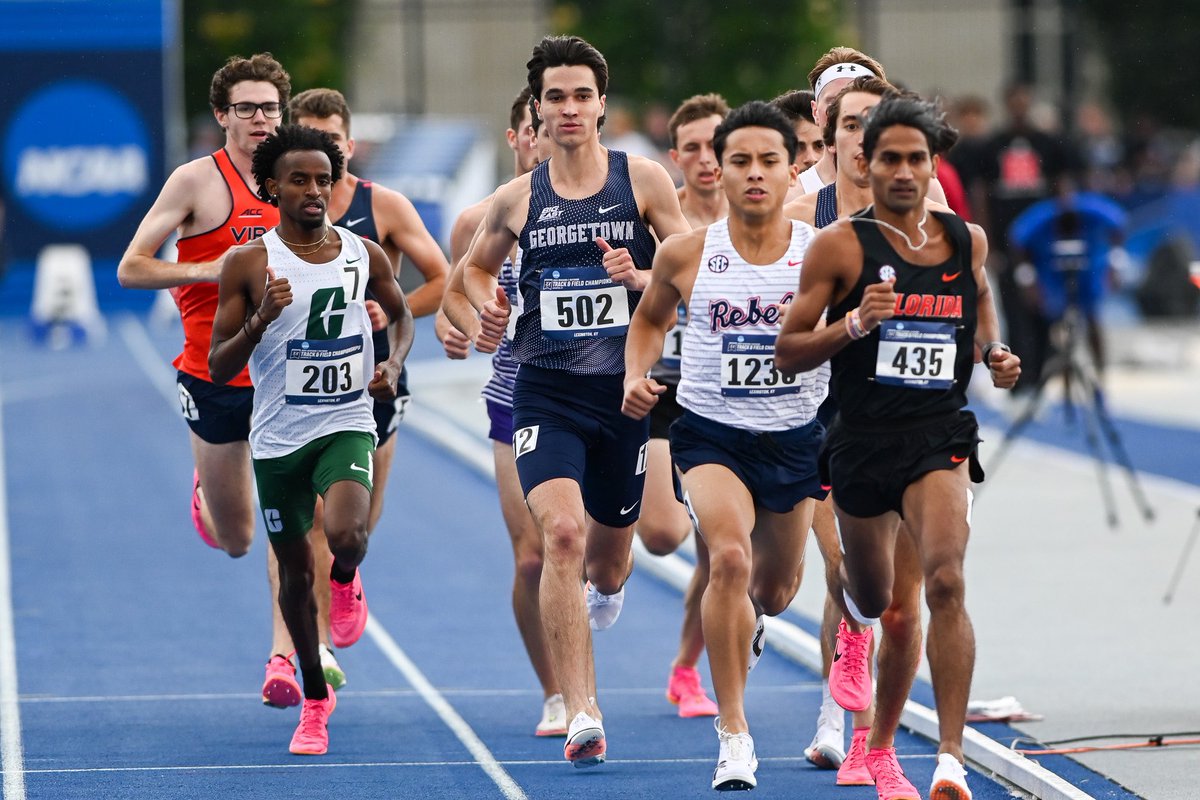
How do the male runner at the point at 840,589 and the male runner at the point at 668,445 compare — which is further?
the male runner at the point at 668,445

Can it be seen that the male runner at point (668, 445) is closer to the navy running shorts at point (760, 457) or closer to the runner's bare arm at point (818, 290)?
the navy running shorts at point (760, 457)

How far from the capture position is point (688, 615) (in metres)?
8.70

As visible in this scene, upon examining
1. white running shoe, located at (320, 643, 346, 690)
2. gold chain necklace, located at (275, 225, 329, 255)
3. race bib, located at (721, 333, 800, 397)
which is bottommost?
white running shoe, located at (320, 643, 346, 690)

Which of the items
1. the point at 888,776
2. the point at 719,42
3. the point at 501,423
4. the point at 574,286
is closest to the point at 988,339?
the point at 888,776

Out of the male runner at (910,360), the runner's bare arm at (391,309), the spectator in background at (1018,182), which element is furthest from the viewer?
the spectator in background at (1018,182)

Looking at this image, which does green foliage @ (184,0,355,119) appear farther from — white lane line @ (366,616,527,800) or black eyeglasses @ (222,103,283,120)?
black eyeglasses @ (222,103,283,120)

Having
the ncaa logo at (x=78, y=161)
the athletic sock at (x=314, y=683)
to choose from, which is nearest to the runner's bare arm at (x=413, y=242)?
the athletic sock at (x=314, y=683)

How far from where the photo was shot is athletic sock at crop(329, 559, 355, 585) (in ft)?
26.2

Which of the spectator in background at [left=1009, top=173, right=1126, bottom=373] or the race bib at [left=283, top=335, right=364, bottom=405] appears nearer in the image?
Answer: the race bib at [left=283, top=335, right=364, bottom=405]

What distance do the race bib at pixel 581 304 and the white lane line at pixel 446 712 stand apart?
1.58 meters

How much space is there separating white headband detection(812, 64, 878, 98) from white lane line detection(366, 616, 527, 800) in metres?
2.82

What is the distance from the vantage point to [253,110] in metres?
8.18

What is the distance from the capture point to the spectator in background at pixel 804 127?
8305 mm

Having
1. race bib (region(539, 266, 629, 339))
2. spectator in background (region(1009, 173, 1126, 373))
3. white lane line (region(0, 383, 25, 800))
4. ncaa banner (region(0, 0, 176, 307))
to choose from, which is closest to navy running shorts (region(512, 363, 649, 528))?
race bib (region(539, 266, 629, 339))
